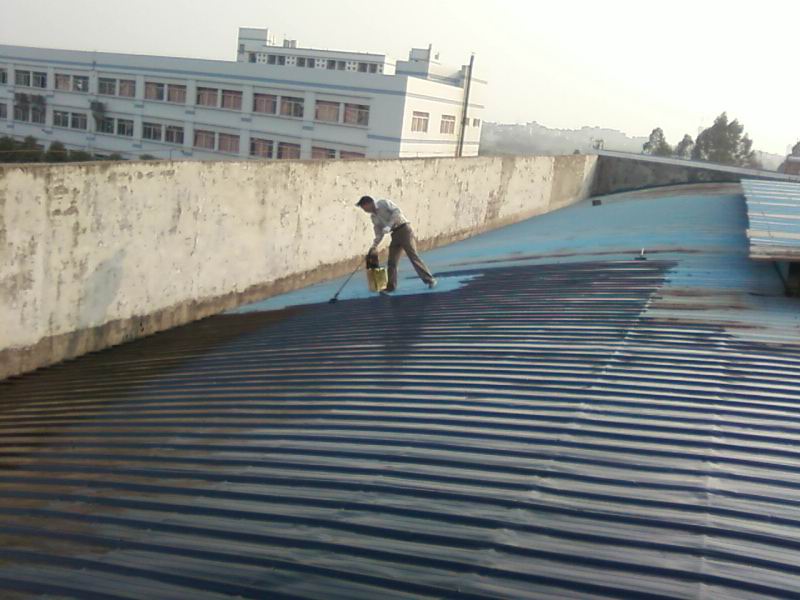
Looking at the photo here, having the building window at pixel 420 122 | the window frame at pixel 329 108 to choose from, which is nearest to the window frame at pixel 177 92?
the window frame at pixel 329 108

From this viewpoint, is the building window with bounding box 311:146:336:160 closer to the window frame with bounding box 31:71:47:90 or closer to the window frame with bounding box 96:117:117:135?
the window frame with bounding box 96:117:117:135

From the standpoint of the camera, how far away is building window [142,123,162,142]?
4716cm

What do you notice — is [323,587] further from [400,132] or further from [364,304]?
[400,132]

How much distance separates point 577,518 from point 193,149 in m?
45.8

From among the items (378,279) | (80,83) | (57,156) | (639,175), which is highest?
(80,83)

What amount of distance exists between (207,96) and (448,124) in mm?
13844

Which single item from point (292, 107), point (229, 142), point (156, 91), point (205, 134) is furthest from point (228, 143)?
point (156, 91)

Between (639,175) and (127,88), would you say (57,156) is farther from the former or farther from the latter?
(639,175)

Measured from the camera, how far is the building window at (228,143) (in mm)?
44594

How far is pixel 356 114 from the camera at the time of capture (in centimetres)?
4138

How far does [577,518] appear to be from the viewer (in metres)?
3.53

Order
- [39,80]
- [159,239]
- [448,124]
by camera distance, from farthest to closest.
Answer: [39,80], [448,124], [159,239]

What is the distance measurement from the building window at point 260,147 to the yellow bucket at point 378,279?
1386 inches

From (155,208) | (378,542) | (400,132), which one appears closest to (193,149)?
(400,132)
